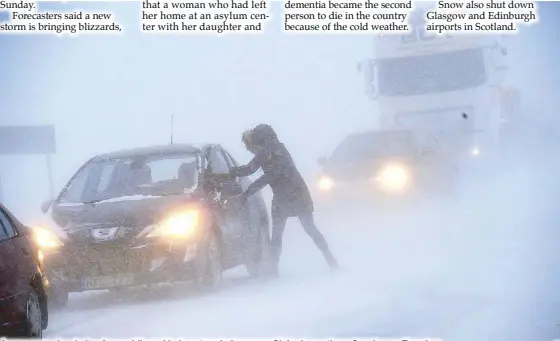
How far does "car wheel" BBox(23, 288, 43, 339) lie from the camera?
516cm

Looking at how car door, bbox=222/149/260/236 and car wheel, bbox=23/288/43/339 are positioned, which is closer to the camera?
car wheel, bbox=23/288/43/339

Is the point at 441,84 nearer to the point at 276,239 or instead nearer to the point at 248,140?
the point at 276,239

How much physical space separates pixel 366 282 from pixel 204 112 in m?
25.1

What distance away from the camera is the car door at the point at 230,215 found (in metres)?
7.77

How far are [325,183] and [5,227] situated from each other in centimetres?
683

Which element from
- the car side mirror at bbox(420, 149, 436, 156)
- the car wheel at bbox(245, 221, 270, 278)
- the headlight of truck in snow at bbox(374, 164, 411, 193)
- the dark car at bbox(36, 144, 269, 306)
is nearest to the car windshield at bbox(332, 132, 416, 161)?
the car side mirror at bbox(420, 149, 436, 156)

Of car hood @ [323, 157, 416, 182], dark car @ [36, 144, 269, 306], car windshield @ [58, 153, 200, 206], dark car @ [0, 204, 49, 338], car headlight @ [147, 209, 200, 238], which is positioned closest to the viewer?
dark car @ [0, 204, 49, 338]

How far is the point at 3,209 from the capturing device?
5707mm

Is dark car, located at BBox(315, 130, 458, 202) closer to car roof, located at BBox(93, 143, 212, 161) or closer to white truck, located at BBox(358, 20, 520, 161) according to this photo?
white truck, located at BBox(358, 20, 520, 161)

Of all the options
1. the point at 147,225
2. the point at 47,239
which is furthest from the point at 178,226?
the point at 47,239

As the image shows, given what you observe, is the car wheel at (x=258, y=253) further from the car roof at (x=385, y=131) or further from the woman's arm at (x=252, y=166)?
the car roof at (x=385, y=131)

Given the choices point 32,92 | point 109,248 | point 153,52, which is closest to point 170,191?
point 109,248

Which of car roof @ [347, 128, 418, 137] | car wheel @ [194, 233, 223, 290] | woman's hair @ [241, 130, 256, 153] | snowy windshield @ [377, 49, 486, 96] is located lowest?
car wheel @ [194, 233, 223, 290]

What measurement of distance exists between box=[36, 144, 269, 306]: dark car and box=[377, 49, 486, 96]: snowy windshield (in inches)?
367
